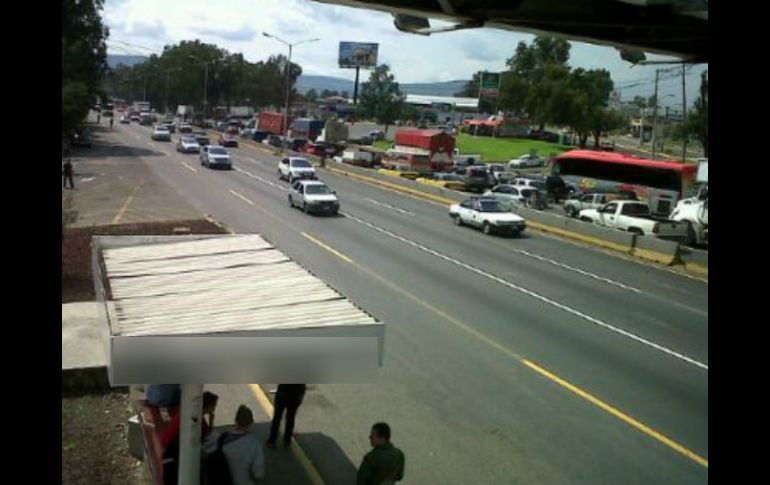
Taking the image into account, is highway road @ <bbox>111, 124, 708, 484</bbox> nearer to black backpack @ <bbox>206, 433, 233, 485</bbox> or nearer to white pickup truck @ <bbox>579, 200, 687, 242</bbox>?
black backpack @ <bbox>206, 433, 233, 485</bbox>

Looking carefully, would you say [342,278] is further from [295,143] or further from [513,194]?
[295,143]

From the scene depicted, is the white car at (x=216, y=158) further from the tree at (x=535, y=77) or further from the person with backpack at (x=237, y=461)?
the person with backpack at (x=237, y=461)

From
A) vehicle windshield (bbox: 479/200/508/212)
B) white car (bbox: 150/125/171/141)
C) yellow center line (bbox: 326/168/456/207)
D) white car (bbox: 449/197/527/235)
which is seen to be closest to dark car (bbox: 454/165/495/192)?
yellow center line (bbox: 326/168/456/207)

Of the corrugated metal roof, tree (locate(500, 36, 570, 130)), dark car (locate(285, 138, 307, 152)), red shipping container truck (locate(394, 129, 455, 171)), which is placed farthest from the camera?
tree (locate(500, 36, 570, 130))

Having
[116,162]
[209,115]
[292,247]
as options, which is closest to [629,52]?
[292,247]

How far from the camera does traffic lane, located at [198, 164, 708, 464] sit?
1227 cm

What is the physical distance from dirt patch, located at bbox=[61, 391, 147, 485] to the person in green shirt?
2.93 m

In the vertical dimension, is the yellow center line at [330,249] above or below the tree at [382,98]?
below

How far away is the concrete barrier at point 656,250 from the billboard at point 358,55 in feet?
417

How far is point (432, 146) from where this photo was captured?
60.4 m

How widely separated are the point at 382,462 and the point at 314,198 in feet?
87.5

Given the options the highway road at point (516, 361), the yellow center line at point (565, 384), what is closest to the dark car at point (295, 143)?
the highway road at point (516, 361)

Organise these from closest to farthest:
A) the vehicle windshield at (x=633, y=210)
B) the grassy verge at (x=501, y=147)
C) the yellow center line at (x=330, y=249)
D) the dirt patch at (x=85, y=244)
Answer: the dirt patch at (x=85, y=244) → the yellow center line at (x=330, y=249) → the vehicle windshield at (x=633, y=210) → the grassy verge at (x=501, y=147)

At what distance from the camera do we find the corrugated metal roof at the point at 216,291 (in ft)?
21.8
